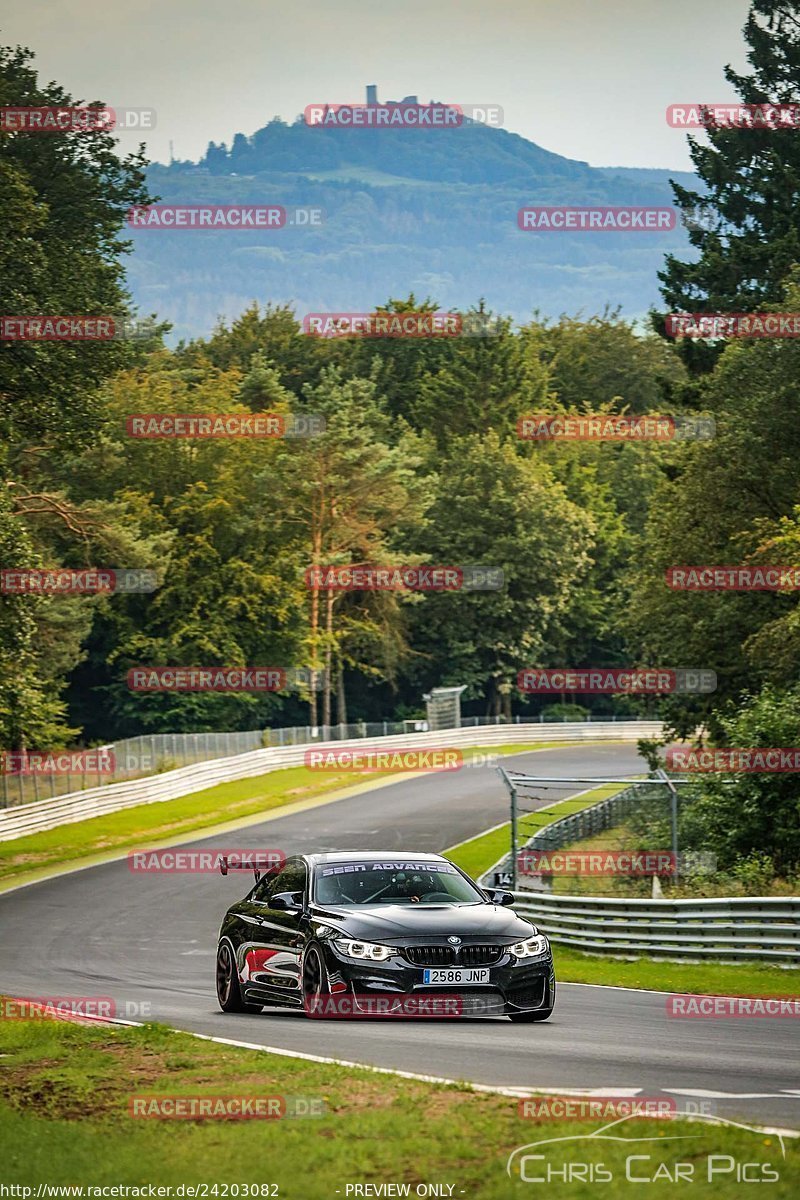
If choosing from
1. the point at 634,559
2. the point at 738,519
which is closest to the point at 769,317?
the point at 738,519

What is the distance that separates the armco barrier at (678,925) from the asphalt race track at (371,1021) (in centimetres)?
82

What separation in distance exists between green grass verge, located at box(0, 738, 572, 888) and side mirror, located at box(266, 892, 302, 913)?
2635 centimetres

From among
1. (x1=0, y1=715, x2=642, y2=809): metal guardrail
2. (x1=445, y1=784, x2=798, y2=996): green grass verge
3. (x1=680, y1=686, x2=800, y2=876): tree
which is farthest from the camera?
(x1=0, y1=715, x2=642, y2=809): metal guardrail

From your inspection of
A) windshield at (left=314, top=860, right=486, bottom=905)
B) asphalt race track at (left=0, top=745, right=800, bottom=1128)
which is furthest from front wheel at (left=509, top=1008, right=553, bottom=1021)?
windshield at (left=314, top=860, right=486, bottom=905)

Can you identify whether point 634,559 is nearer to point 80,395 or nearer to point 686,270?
point 686,270

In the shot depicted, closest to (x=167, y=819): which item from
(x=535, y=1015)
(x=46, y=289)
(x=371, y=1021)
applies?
(x=46, y=289)

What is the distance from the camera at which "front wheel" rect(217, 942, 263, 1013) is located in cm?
1600

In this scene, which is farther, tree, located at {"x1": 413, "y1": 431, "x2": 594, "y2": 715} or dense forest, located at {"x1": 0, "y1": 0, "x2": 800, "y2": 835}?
tree, located at {"x1": 413, "y1": 431, "x2": 594, "y2": 715}

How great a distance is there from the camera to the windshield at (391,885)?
48.9ft

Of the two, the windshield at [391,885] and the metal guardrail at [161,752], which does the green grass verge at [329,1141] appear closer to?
the windshield at [391,885]

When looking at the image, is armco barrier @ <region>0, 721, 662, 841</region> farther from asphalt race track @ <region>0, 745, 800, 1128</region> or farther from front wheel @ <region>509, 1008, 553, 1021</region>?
front wheel @ <region>509, 1008, 553, 1021</region>

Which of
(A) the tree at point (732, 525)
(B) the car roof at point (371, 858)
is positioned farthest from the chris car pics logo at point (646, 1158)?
(A) the tree at point (732, 525)

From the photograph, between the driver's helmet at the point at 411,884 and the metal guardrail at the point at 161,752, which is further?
the metal guardrail at the point at 161,752

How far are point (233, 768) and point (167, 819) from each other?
1130 cm
